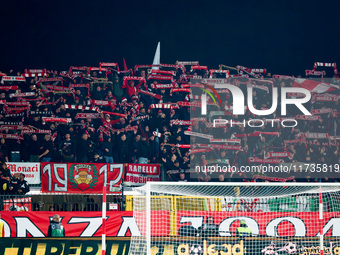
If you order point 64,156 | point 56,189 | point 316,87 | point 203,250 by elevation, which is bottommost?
point 203,250

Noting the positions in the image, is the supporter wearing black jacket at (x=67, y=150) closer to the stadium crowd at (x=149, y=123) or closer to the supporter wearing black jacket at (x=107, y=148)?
the stadium crowd at (x=149, y=123)

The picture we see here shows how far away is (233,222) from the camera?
38.7 ft

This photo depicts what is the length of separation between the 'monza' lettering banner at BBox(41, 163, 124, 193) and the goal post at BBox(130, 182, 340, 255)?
3852 millimetres

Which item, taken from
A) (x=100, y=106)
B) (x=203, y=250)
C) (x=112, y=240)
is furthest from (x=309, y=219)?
(x=100, y=106)

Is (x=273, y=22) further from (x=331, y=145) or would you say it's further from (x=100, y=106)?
(x=100, y=106)

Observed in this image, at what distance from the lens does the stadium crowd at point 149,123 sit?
1967 cm

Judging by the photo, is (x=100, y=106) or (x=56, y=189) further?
(x=100, y=106)

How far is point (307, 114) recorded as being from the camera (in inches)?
882

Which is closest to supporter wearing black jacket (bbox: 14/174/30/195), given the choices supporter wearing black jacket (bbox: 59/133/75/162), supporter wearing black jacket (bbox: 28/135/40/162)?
supporter wearing black jacket (bbox: 28/135/40/162)

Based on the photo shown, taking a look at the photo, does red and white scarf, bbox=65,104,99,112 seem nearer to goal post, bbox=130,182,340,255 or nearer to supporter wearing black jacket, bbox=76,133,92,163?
supporter wearing black jacket, bbox=76,133,92,163

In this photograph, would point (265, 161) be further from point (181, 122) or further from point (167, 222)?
point (167, 222)

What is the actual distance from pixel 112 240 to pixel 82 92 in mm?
12302

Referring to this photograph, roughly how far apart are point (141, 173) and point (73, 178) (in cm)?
242

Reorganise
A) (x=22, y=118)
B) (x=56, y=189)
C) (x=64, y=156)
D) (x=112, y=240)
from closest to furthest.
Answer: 1. (x=112, y=240)
2. (x=56, y=189)
3. (x=64, y=156)
4. (x=22, y=118)
